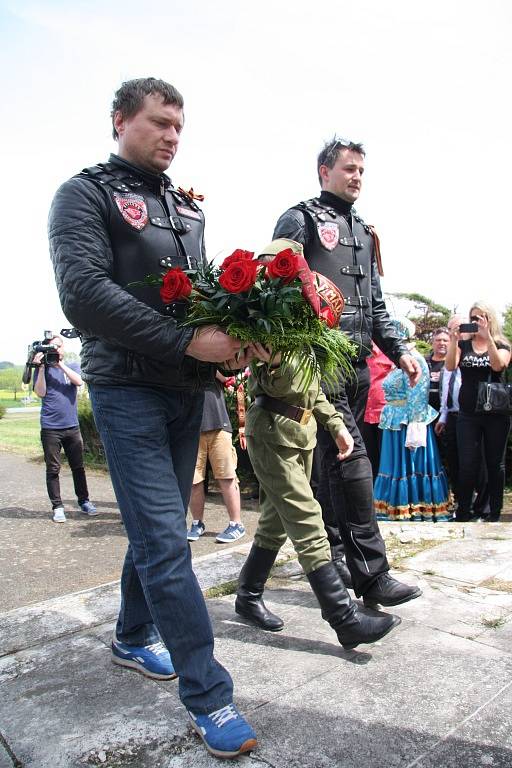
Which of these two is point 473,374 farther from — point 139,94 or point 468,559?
point 139,94

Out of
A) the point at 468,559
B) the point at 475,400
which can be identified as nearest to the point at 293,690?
the point at 468,559

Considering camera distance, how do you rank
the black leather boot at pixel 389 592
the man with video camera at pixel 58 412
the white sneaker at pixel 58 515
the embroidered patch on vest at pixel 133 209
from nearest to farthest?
the embroidered patch on vest at pixel 133 209
the black leather boot at pixel 389 592
the white sneaker at pixel 58 515
the man with video camera at pixel 58 412

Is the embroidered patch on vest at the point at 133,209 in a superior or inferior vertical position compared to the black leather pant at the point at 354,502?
superior

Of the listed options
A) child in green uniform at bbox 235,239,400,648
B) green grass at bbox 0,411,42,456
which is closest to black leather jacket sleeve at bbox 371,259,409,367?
child in green uniform at bbox 235,239,400,648

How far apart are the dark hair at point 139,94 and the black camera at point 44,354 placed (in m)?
5.39

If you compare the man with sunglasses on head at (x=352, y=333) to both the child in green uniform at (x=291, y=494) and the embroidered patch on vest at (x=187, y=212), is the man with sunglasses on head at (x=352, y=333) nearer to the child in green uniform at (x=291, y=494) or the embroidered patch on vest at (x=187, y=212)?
the child in green uniform at (x=291, y=494)

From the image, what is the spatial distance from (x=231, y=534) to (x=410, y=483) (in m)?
2.01

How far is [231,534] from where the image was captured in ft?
19.5

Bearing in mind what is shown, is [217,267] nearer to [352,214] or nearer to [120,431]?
[120,431]

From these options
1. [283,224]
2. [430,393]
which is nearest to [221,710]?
[283,224]

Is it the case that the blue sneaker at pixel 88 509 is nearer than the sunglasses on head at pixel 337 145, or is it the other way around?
the sunglasses on head at pixel 337 145

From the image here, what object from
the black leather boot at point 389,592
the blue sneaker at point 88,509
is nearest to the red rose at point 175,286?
the black leather boot at point 389,592

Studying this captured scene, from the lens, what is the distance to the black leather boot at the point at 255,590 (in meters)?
3.16

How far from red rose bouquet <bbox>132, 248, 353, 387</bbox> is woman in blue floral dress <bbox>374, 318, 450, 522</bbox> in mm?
4482
